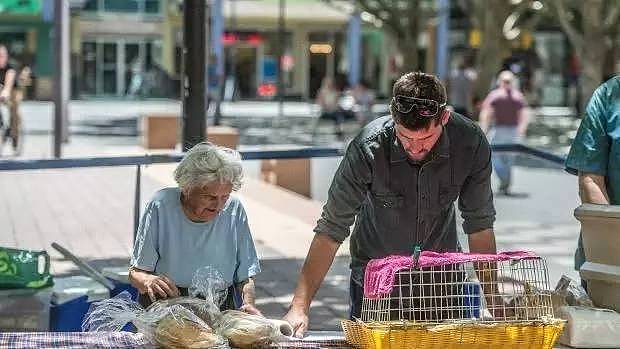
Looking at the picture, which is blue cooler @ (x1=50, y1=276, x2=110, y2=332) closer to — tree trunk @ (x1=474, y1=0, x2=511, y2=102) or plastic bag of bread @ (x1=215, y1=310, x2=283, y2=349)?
plastic bag of bread @ (x1=215, y1=310, x2=283, y2=349)

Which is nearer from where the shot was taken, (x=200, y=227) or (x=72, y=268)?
(x=200, y=227)

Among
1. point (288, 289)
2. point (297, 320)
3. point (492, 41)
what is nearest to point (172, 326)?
point (297, 320)

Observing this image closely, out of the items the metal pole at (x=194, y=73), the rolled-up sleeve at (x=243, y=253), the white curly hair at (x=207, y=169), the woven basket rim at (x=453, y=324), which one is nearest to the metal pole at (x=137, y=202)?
the metal pole at (x=194, y=73)

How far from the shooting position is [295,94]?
5422 cm

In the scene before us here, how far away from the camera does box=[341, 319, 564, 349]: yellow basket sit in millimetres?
2957

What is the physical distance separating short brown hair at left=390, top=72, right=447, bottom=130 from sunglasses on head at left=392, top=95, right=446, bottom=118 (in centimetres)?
1

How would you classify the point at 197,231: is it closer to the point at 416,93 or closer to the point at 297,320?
the point at 297,320

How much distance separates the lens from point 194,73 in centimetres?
743

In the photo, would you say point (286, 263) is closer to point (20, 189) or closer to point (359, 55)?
point (20, 189)

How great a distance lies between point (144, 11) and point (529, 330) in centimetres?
5074

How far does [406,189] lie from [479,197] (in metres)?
0.26

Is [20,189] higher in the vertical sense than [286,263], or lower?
higher

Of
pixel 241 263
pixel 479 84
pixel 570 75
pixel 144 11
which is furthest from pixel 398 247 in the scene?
pixel 144 11

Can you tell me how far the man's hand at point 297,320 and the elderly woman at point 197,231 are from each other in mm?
307
